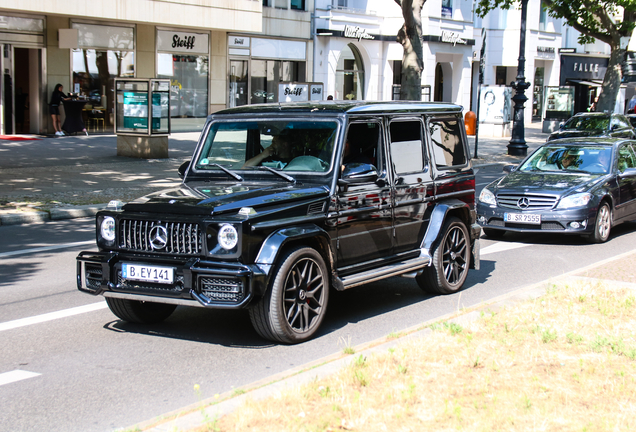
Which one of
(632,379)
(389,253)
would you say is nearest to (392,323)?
(389,253)

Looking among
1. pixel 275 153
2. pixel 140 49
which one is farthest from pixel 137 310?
pixel 140 49

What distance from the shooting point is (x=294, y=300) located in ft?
19.5

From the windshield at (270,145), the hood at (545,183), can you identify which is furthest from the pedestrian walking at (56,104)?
the windshield at (270,145)

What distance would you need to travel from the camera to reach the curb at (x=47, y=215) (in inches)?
488

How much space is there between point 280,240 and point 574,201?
6726 millimetres

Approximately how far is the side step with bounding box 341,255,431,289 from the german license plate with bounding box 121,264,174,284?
1.46 meters

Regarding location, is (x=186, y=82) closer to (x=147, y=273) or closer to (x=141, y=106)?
(x=141, y=106)

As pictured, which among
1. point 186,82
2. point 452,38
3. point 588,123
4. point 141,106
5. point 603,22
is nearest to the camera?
point 141,106

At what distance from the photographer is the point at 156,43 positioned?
99.1 feet

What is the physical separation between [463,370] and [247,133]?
3.09 metres

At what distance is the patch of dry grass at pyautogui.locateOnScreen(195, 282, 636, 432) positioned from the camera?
4.11 meters

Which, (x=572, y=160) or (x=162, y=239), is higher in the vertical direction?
(x=572, y=160)

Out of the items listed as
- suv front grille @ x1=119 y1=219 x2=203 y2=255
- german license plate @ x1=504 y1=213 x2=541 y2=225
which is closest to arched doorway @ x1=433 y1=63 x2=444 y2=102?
german license plate @ x1=504 y1=213 x2=541 y2=225

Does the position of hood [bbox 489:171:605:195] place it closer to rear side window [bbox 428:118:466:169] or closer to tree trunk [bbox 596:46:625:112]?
rear side window [bbox 428:118:466:169]
